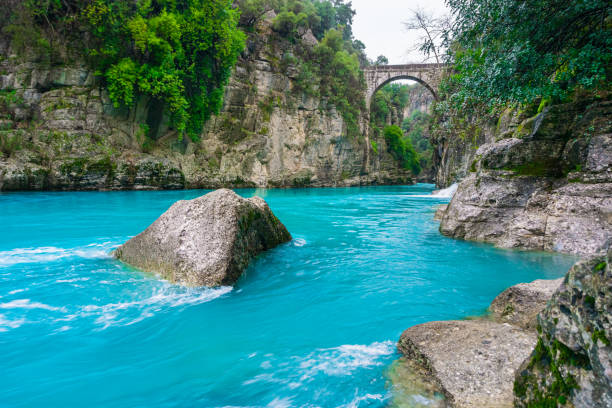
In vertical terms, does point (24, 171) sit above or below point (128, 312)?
above

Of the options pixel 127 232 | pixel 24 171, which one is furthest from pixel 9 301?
pixel 24 171

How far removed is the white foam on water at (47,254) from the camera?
6.47m

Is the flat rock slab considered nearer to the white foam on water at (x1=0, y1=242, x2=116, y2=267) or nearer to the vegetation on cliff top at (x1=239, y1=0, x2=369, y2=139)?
the white foam on water at (x1=0, y1=242, x2=116, y2=267)

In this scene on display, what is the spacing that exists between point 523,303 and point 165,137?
85.2 ft

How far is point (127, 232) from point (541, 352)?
9.64m

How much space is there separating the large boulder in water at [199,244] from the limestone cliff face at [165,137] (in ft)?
Result: 58.7

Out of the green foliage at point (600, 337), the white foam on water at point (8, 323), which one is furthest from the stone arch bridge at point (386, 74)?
the green foliage at point (600, 337)

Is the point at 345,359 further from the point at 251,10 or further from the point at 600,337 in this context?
the point at 251,10

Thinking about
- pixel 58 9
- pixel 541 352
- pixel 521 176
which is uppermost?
pixel 58 9

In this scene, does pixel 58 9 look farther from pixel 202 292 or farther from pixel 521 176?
pixel 521 176

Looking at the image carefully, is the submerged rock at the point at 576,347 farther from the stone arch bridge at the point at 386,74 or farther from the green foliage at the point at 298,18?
the stone arch bridge at the point at 386,74

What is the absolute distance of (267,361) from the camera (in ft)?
10.7

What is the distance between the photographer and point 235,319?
13.5ft

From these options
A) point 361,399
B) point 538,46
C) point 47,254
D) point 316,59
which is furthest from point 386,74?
point 361,399
